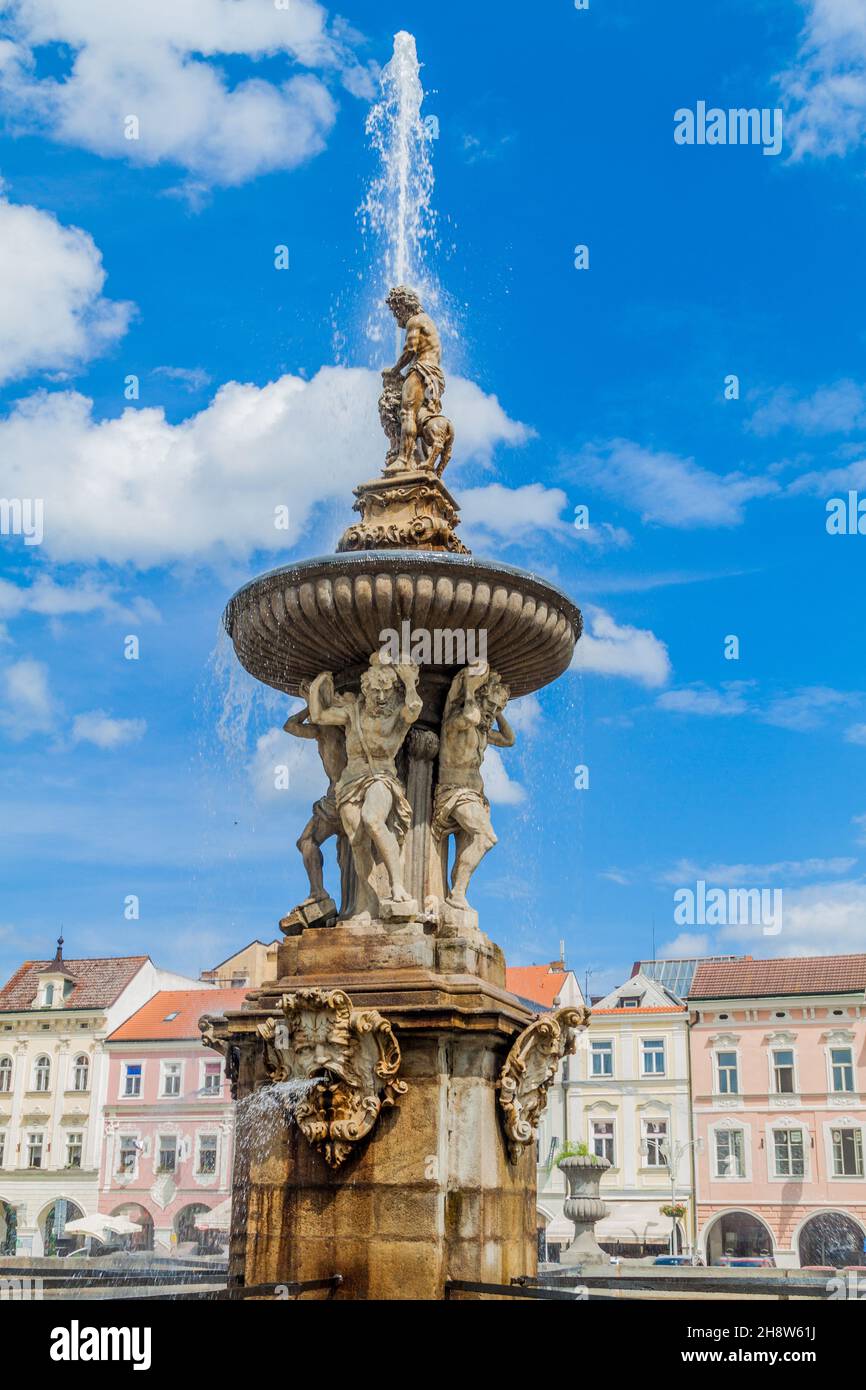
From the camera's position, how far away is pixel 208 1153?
4391 cm

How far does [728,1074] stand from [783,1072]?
1.74m

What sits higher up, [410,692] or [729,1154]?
[410,692]

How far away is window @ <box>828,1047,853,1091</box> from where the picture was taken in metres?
43.6

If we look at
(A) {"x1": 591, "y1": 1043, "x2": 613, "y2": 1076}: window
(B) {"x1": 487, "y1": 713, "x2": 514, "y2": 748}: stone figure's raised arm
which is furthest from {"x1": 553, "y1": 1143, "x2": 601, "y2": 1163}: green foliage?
(B) {"x1": 487, "y1": 713, "x2": 514, "y2": 748}: stone figure's raised arm

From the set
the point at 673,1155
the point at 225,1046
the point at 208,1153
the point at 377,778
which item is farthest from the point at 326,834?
the point at 673,1155

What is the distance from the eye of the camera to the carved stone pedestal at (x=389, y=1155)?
7895 millimetres

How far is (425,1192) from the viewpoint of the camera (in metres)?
7.93

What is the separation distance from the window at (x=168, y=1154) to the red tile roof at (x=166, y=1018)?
10.2 feet

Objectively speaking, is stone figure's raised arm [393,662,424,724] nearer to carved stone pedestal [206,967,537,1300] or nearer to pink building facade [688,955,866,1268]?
carved stone pedestal [206,967,537,1300]

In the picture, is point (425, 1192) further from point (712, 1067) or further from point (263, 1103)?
point (712, 1067)

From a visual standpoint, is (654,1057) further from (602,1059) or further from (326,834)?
(326,834)

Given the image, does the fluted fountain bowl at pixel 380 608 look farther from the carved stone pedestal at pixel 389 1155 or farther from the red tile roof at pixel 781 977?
the red tile roof at pixel 781 977

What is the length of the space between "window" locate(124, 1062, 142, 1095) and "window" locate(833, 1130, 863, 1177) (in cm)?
2215
